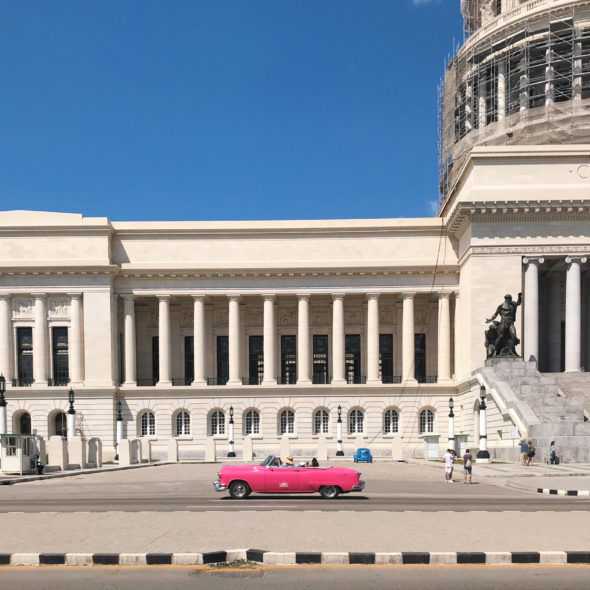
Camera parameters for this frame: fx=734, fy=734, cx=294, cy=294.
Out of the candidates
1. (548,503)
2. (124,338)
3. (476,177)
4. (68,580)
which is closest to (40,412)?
(124,338)

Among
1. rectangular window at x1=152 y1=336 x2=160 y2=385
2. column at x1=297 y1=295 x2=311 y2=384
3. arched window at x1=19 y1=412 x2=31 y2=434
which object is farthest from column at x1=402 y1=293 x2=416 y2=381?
arched window at x1=19 y1=412 x2=31 y2=434

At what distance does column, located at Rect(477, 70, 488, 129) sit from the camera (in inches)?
2702

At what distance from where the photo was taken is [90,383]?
60719mm

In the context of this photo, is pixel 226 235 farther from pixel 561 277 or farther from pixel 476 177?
pixel 561 277

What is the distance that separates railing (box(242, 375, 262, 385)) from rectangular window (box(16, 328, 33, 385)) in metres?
18.1

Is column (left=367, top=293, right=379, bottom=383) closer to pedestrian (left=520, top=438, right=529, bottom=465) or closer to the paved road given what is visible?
pedestrian (left=520, top=438, right=529, bottom=465)

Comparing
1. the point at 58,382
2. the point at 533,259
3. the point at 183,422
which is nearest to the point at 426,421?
the point at 533,259

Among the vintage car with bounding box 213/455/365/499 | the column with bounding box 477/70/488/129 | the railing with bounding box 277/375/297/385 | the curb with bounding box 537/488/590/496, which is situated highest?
the column with bounding box 477/70/488/129

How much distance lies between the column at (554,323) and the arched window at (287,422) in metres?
21.3

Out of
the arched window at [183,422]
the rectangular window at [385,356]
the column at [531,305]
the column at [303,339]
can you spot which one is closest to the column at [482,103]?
the column at [531,305]

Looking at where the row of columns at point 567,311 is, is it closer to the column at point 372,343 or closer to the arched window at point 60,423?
the column at point 372,343

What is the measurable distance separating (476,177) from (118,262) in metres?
30.4

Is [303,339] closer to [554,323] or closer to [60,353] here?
[554,323]

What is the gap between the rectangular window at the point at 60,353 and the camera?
204 feet
